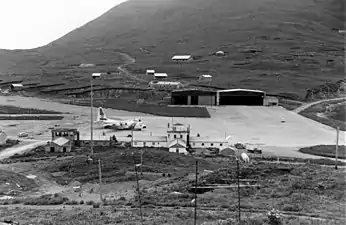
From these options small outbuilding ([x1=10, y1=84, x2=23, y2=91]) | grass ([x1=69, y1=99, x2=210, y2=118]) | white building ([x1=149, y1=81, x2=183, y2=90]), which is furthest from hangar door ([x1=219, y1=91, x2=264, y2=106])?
small outbuilding ([x1=10, y1=84, x2=23, y2=91])

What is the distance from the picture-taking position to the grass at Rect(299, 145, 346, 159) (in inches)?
1674

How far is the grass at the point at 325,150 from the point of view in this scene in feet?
140

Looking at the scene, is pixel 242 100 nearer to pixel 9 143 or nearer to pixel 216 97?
pixel 216 97

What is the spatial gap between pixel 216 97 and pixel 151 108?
12.8 metres

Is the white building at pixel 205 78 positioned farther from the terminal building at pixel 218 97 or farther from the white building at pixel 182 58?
the white building at pixel 182 58

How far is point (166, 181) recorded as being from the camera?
26.2 m

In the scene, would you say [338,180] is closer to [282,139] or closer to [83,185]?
[83,185]

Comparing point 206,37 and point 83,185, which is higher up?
point 206,37

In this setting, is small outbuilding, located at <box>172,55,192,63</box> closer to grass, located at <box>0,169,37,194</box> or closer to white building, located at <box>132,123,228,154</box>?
white building, located at <box>132,123,228,154</box>

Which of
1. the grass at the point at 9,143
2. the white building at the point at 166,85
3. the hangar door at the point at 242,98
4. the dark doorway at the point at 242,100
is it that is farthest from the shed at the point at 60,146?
the white building at the point at 166,85

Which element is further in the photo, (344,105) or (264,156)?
(344,105)

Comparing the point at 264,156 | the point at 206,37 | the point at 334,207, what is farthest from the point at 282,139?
the point at 206,37

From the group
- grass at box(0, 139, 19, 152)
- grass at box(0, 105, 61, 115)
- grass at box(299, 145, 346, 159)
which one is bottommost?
grass at box(0, 105, 61, 115)

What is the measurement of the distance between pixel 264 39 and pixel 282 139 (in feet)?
346
